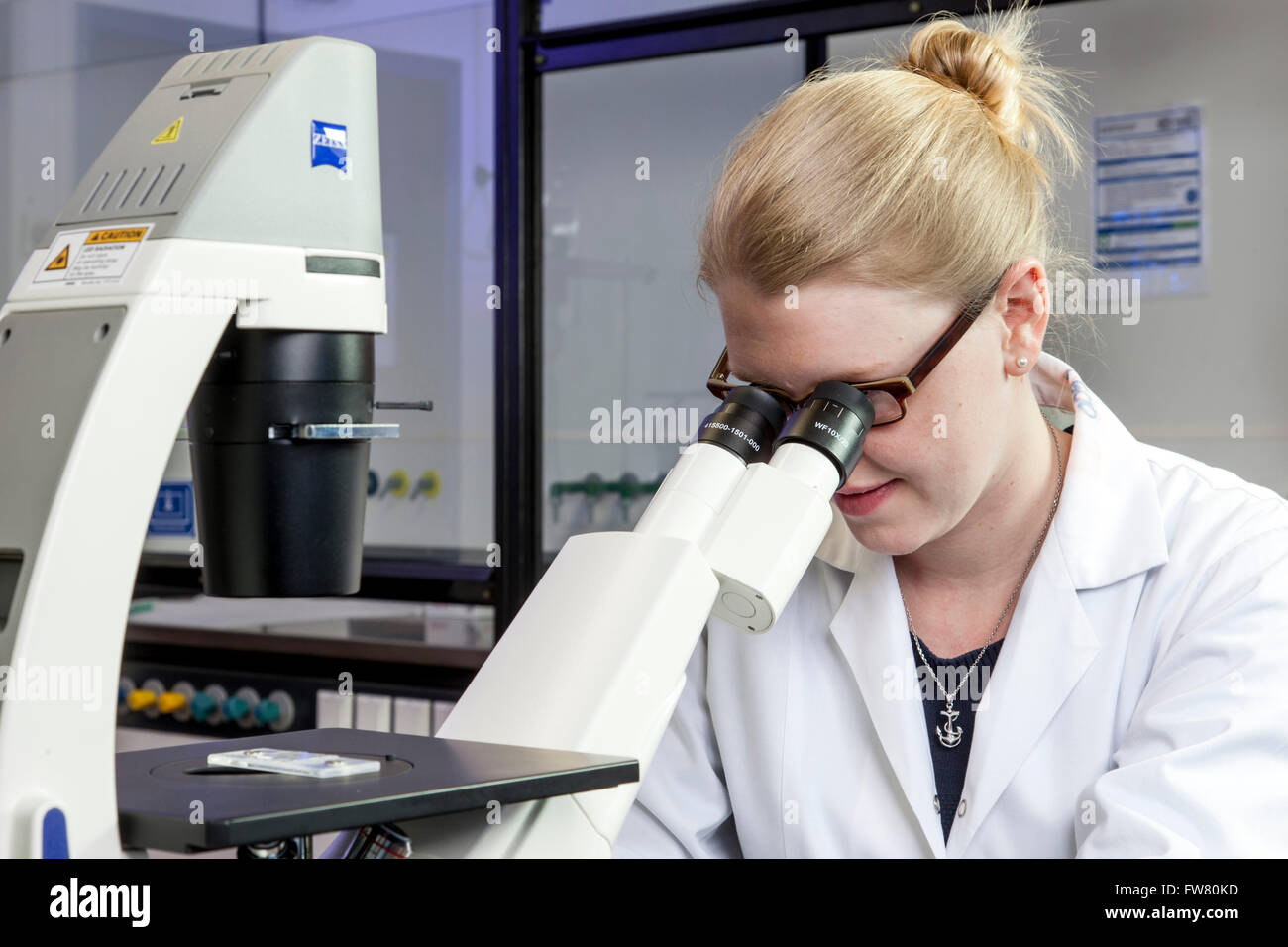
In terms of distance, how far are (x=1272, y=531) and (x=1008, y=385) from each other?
0.26 meters

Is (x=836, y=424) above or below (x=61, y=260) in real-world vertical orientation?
below

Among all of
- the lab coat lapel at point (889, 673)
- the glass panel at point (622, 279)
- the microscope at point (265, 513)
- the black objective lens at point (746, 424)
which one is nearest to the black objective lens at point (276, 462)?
the microscope at point (265, 513)

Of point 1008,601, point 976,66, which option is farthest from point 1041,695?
point 976,66

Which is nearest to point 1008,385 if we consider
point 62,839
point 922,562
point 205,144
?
point 922,562

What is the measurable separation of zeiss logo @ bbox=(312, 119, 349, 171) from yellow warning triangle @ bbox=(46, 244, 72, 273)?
0.15 metres

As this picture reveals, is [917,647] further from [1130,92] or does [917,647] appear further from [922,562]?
[1130,92]

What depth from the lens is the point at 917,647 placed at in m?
1.31

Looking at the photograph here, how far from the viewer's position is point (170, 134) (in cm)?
79

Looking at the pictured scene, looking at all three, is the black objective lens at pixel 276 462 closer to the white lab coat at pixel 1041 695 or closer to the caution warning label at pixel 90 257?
the caution warning label at pixel 90 257

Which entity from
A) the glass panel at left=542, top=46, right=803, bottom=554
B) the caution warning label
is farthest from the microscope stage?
the glass panel at left=542, top=46, right=803, bottom=554

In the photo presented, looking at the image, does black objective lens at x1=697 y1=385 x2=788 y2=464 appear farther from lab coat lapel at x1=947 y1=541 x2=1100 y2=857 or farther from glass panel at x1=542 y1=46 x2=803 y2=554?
glass panel at x1=542 y1=46 x2=803 y2=554

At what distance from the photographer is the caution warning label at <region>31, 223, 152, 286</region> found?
2.38 ft

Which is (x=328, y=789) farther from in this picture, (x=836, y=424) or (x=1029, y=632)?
(x=1029, y=632)

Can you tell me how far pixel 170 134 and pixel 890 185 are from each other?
0.58 meters
